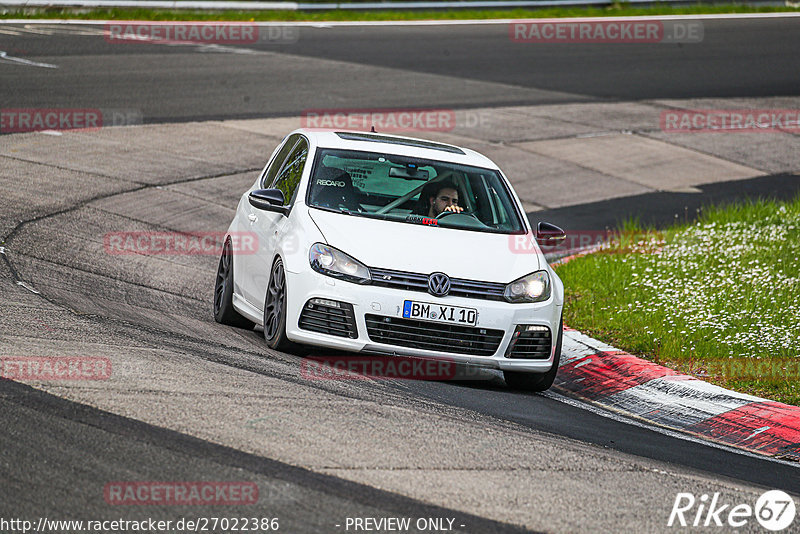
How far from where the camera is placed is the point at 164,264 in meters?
11.2

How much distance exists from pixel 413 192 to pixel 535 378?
175 centimetres

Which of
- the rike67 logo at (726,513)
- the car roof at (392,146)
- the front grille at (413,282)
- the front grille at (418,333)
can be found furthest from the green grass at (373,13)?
the rike67 logo at (726,513)

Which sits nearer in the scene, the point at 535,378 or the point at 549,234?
the point at 535,378

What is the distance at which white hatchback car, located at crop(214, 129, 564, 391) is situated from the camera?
→ 7672mm

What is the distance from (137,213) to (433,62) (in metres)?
12.8

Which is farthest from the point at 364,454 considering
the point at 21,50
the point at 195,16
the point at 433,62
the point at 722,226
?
the point at 195,16

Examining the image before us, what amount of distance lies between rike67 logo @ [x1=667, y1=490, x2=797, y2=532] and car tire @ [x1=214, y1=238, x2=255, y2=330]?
4643 millimetres

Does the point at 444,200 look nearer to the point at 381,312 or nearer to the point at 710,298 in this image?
the point at 381,312

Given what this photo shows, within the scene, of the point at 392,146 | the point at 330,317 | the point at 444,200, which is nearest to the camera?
the point at 330,317

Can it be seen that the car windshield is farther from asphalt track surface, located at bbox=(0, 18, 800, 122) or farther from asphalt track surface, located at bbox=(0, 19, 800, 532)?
asphalt track surface, located at bbox=(0, 18, 800, 122)

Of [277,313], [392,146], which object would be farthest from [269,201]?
[392,146]

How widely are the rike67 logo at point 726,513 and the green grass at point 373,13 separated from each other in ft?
74.8

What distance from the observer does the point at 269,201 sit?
8.61 m

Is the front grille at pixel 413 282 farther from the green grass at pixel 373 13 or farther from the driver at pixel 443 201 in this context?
the green grass at pixel 373 13
